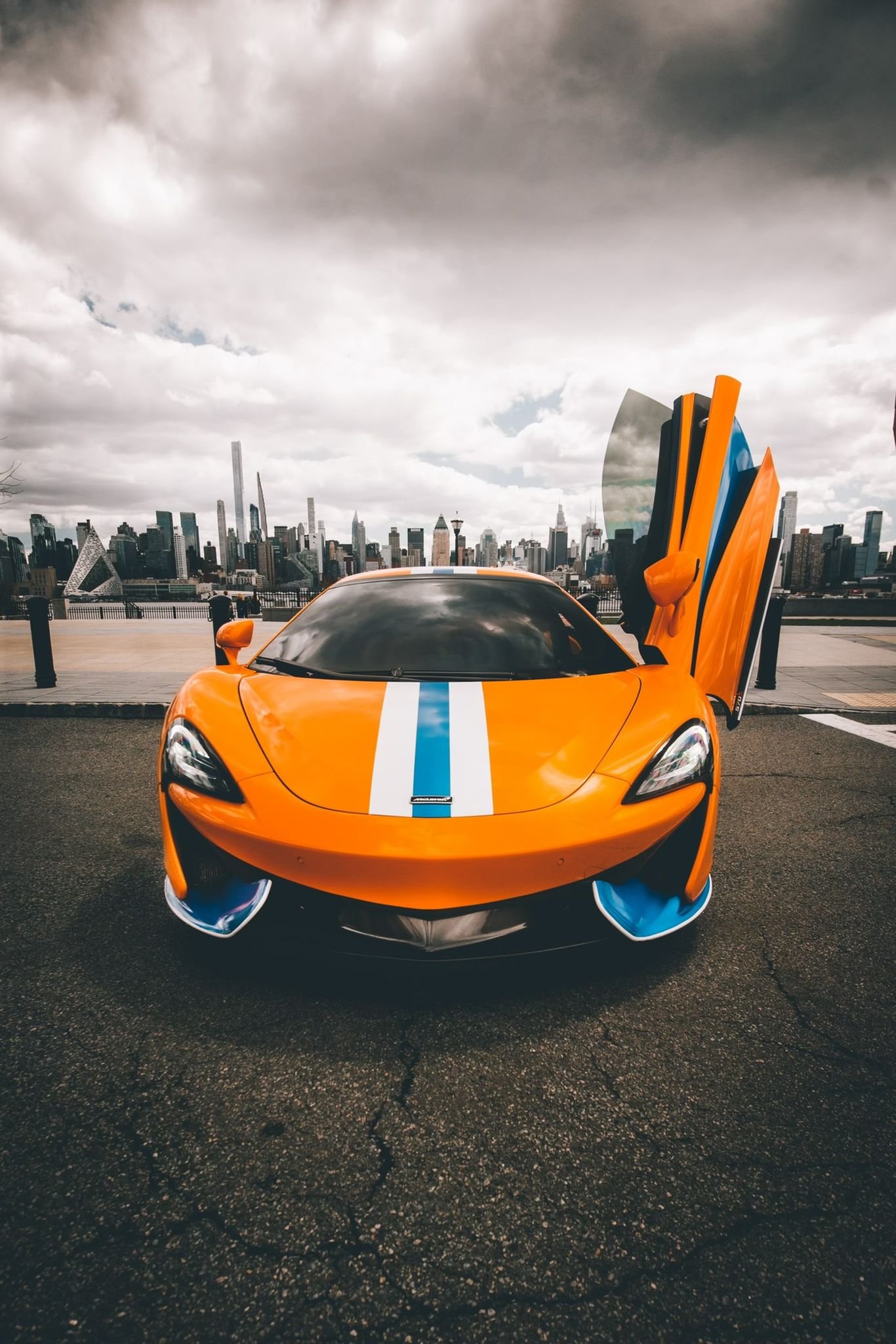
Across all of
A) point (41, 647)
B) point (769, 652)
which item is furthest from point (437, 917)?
point (41, 647)

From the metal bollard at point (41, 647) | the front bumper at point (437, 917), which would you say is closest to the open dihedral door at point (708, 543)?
the front bumper at point (437, 917)

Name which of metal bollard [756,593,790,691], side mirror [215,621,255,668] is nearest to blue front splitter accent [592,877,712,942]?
side mirror [215,621,255,668]

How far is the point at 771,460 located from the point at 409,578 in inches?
85.4

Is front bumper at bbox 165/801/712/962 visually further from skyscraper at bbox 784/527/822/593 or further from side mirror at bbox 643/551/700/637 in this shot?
skyscraper at bbox 784/527/822/593

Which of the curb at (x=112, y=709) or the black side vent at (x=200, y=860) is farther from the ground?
the black side vent at (x=200, y=860)

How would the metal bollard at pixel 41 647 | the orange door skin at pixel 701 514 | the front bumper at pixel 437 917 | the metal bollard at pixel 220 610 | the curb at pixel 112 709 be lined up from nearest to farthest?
the front bumper at pixel 437 917, the orange door skin at pixel 701 514, the curb at pixel 112 709, the metal bollard at pixel 220 610, the metal bollard at pixel 41 647

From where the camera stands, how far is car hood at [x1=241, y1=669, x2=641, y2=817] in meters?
1.72

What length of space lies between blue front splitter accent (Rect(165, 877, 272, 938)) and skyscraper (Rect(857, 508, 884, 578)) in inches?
5446

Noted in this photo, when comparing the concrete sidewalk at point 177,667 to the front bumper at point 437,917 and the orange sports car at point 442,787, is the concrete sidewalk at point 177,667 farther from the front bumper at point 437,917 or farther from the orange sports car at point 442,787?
Answer: the front bumper at point 437,917

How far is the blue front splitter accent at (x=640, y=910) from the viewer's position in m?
1.68

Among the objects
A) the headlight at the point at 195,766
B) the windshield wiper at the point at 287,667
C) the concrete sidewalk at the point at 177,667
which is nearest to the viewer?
the headlight at the point at 195,766

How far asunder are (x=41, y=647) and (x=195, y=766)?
6588mm

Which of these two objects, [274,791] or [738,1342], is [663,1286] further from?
[274,791]

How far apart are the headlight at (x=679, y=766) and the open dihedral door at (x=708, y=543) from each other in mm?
1242
